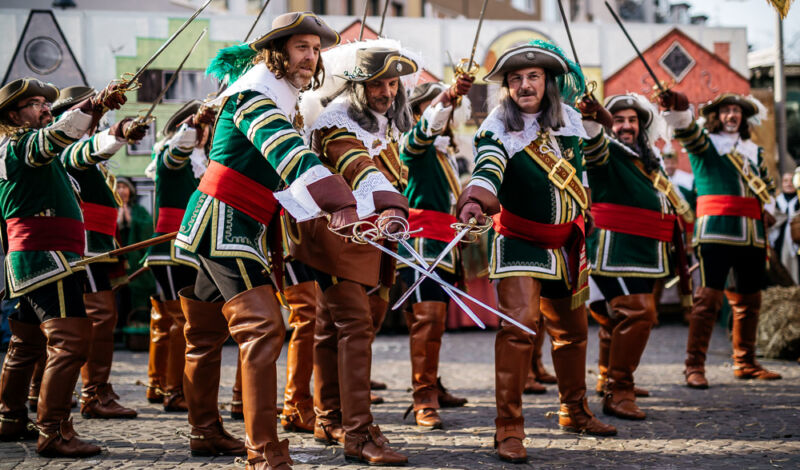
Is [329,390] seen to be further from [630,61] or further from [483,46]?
[630,61]

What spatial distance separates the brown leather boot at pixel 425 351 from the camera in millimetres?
5203

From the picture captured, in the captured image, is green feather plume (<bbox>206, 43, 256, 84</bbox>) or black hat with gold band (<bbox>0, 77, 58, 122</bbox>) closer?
green feather plume (<bbox>206, 43, 256, 84</bbox>)

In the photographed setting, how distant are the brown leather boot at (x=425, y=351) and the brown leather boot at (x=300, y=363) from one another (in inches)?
26.7

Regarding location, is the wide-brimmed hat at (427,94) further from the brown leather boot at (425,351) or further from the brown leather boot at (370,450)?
the brown leather boot at (370,450)

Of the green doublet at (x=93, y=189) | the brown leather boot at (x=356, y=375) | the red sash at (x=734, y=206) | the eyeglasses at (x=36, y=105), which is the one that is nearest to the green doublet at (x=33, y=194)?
the eyeglasses at (x=36, y=105)

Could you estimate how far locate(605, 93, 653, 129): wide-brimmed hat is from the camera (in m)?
5.73

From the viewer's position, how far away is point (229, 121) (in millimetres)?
3805

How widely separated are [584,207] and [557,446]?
1272 millimetres

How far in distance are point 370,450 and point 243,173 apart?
1.44m

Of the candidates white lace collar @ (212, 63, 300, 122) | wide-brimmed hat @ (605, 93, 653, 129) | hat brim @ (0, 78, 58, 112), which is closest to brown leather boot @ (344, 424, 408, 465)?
white lace collar @ (212, 63, 300, 122)

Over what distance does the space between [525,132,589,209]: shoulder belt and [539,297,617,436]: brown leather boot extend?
0.60 meters

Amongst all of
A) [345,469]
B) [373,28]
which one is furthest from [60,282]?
[373,28]

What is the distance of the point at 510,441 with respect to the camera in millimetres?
4094

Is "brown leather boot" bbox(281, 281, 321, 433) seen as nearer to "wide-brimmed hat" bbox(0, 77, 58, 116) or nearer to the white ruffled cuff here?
the white ruffled cuff
